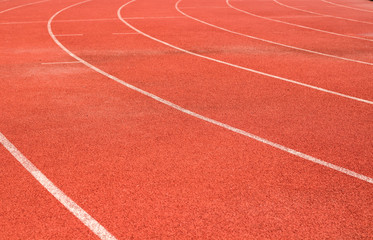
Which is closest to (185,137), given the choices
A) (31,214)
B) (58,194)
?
(58,194)

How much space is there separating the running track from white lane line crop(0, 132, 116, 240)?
1cm

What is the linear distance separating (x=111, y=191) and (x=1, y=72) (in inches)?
207

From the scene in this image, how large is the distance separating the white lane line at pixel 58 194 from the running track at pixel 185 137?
1 centimetres

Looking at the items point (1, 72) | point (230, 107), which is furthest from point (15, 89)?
point (230, 107)

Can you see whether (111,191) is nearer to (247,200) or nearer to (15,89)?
(247,200)

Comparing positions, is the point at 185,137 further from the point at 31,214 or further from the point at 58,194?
the point at 31,214

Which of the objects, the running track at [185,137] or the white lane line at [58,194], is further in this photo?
the running track at [185,137]

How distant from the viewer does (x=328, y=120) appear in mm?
7031

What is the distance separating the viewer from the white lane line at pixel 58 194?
4.39 m

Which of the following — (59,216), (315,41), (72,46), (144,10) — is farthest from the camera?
(144,10)

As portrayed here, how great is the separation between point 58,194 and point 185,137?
1910 millimetres

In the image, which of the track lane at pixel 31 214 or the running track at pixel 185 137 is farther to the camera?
the running track at pixel 185 137

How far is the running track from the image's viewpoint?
4574mm

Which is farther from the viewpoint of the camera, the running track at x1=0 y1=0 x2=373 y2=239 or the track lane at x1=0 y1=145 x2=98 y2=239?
the running track at x1=0 y1=0 x2=373 y2=239
